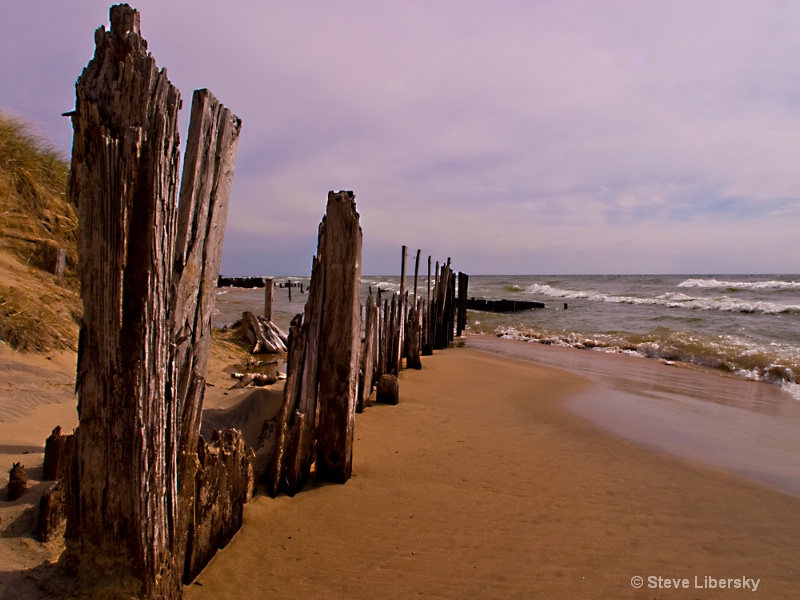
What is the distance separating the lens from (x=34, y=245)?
8.22m

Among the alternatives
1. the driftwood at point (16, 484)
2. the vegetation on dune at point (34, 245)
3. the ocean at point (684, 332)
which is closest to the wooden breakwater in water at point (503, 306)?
the ocean at point (684, 332)

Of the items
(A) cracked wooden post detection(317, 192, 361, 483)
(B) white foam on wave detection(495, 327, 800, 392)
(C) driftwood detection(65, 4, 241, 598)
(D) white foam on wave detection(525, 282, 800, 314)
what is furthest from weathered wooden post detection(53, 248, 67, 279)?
(D) white foam on wave detection(525, 282, 800, 314)

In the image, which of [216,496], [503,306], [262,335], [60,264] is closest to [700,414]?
[216,496]

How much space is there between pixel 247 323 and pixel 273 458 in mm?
7857

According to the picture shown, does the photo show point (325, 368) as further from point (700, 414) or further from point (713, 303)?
point (713, 303)

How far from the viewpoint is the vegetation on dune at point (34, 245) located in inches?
229

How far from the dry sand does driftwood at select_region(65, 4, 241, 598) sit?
→ 1.58 ft

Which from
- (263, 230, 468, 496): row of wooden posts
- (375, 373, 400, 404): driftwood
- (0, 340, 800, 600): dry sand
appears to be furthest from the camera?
(375, 373, 400, 404): driftwood

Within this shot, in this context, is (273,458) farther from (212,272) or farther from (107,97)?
(107,97)

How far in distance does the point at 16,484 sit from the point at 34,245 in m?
6.98

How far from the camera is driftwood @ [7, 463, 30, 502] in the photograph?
2766 mm

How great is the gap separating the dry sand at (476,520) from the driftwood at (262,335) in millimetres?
5048

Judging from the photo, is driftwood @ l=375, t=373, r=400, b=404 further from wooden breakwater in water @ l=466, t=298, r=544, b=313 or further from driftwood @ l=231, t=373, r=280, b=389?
wooden breakwater in water @ l=466, t=298, r=544, b=313

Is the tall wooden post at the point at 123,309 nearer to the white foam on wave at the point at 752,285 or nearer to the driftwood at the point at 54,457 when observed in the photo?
the driftwood at the point at 54,457
